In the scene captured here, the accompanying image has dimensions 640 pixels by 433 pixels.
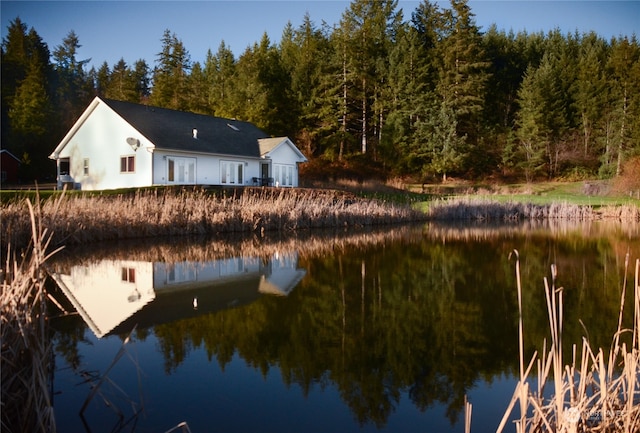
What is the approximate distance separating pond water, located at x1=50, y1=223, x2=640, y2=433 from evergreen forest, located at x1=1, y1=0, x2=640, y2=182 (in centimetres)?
3033

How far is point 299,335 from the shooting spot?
5375mm

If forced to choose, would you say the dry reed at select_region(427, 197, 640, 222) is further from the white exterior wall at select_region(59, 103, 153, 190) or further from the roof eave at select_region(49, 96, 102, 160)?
the roof eave at select_region(49, 96, 102, 160)

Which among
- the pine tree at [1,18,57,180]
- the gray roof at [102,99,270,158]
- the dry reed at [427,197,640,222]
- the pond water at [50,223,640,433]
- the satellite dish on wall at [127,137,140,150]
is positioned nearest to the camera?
the pond water at [50,223,640,433]

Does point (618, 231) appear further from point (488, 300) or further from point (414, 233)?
point (488, 300)

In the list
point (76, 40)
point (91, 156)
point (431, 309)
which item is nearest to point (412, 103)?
point (91, 156)

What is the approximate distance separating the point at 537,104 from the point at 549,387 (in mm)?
43691

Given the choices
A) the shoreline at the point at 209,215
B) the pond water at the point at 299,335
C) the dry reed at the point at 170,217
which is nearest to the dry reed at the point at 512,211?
the shoreline at the point at 209,215

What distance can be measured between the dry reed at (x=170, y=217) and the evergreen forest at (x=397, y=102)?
71.7ft

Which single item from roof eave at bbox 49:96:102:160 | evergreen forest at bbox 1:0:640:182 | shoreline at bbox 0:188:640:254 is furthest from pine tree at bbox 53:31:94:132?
shoreline at bbox 0:188:640:254

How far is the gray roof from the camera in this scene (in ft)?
79.8

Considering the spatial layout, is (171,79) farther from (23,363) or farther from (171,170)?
(23,363)

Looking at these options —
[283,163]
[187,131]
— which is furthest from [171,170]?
[283,163]

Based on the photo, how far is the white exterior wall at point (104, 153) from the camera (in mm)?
23703

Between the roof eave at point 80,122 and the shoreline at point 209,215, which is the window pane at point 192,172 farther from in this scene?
the roof eave at point 80,122
